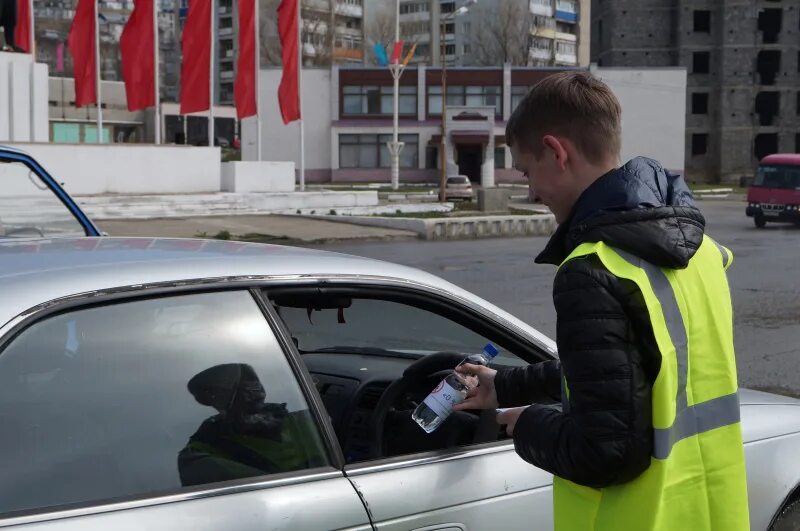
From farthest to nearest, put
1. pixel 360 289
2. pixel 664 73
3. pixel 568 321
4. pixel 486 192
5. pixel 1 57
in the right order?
pixel 664 73
pixel 486 192
pixel 1 57
pixel 360 289
pixel 568 321

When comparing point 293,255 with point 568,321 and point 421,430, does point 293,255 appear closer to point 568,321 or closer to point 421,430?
point 421,430

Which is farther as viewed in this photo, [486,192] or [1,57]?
[486,192]

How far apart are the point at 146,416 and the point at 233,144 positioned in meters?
87.7

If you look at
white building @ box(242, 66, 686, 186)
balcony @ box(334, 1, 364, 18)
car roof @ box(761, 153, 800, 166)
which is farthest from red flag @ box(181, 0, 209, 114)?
balcony @ box(334, 1, 364, 18)

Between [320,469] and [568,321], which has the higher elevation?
[568,321]

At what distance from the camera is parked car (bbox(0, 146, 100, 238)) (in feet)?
23.0

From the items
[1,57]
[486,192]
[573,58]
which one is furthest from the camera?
[573,58]

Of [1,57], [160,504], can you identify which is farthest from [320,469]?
[1,57]

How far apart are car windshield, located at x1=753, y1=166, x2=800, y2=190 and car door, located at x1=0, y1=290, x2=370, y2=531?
3360cm

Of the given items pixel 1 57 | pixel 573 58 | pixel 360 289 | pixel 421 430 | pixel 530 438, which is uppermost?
pixel 573 58

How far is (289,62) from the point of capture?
33562 mm

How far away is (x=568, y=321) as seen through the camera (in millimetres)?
2012

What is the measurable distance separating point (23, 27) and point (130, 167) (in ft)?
16.4

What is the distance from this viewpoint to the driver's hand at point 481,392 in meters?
2.70
